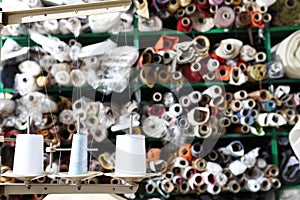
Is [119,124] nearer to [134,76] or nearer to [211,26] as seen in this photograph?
[134,76]

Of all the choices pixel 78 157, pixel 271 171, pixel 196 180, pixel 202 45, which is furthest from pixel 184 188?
pixel 78 157

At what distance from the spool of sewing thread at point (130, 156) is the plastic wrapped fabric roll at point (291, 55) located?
121 cm

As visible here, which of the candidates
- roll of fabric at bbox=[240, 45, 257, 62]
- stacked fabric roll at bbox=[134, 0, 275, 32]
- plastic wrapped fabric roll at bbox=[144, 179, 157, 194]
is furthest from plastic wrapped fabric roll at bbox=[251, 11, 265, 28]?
plastic wrapped fabric roll at bbox=[144, 179, 157, 194]

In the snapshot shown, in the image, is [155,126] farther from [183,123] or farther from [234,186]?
[234,186]

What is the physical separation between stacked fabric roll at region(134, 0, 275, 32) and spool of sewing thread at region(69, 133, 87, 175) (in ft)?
3.69

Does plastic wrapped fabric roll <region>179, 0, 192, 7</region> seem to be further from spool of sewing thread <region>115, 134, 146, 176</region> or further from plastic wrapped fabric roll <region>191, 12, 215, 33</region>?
spool of sewing thread <region>115, 134, 146, 176</region>

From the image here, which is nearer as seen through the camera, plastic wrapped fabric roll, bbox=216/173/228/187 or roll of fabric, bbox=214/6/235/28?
plastic wrapped fabric roll, bbox=216/173/228/187

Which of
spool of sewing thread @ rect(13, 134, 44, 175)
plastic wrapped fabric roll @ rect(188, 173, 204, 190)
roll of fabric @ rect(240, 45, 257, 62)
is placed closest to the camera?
spool of sewing thread @ rect(13, 134, 44, 175)

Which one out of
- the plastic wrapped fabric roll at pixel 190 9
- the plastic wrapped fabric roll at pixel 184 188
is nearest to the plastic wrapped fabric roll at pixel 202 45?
the plastic wrapped fabric roll at pixel 190 9

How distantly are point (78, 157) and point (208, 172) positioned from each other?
1.07m

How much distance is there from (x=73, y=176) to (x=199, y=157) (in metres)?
1.15

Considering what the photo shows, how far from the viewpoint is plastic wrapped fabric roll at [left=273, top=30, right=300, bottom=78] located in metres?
2.13

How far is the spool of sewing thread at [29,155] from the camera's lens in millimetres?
1050

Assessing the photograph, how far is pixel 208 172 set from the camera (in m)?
2.08
